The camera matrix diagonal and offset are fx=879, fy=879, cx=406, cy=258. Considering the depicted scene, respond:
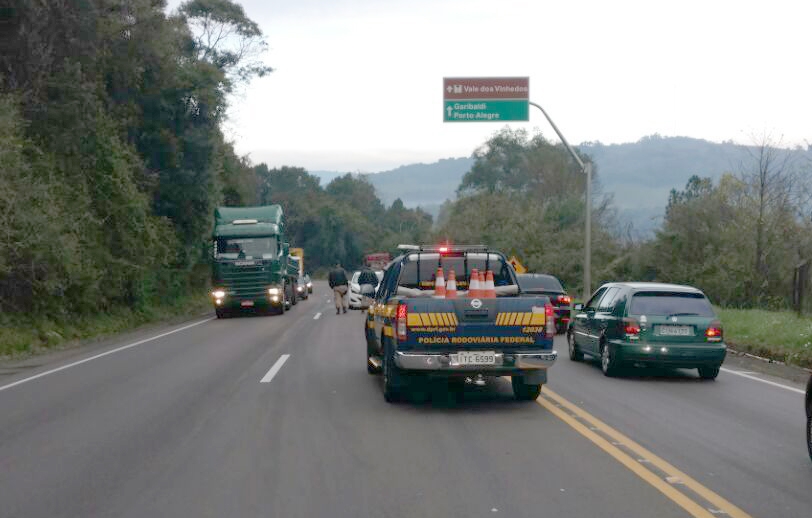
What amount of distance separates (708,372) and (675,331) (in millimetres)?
1023

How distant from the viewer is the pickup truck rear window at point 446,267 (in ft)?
39.6

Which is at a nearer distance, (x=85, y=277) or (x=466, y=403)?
(x=466, y=403)

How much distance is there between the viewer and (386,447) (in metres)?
8.22

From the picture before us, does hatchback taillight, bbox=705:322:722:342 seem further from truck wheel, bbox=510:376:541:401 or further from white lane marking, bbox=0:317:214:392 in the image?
white lane marking, bbox=0:317:214:392

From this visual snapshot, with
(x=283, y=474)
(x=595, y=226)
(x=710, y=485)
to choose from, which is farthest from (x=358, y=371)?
(x=595, y=226)

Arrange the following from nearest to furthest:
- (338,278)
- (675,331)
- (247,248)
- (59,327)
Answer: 1. (675,331)
2. (59,327)
3. (247,248)
4. (338,278)

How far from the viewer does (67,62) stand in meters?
24.4

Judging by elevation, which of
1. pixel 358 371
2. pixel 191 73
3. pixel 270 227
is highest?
pixel 191 73

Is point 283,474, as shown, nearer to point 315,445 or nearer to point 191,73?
point 315,445

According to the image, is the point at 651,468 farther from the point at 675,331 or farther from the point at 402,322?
the point at 675,331

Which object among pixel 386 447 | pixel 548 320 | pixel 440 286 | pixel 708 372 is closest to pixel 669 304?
pixel 708 372

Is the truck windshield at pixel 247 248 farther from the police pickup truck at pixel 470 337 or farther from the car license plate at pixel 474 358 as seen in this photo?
the car license plate at pixel 474 358

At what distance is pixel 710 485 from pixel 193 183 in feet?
102

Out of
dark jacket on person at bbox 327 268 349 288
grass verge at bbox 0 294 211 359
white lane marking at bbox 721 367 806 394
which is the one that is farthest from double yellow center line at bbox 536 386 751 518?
dark jacket on person at bbox 327 268 349 288
